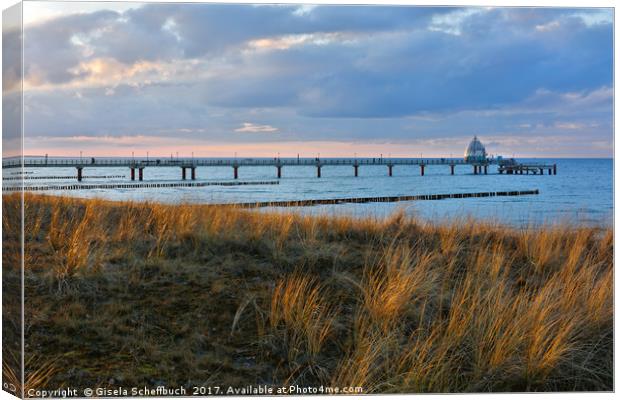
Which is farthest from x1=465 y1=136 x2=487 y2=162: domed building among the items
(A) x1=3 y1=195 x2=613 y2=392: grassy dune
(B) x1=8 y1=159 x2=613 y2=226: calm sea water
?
(A) x1=3 y1=195 x2=613 y2=392: grassy dune

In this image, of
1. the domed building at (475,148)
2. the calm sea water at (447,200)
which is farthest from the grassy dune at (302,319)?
the domed building at (475,148)

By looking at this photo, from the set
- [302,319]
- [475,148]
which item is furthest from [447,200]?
[302,319]

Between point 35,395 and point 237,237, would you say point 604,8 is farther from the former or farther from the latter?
point 35,395

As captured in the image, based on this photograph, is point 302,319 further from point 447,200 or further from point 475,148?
point 447,200

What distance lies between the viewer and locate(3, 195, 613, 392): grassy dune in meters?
3.68

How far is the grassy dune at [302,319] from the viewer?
3.68 m

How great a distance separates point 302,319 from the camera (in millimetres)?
3977

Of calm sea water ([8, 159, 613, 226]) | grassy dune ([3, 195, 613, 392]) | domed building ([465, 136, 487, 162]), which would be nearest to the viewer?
grassy dune ([3, 195, 613, 392])

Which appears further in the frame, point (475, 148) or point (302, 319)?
point (475, 148)

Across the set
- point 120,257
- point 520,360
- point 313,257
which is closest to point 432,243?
point 313,257

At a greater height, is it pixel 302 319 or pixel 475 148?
pixel 475 148

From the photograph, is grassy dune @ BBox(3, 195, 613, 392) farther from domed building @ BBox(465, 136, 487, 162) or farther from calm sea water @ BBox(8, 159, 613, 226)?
domed building @ BBox(465, 136, 487, 162)

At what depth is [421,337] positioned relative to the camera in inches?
159

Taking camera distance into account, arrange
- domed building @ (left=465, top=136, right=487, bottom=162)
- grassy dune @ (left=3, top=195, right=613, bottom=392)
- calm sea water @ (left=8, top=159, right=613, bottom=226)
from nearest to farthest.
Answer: grassy dune @ (left=3, top=195, right=613, bottom=392) → calm sea water @ (left=8, top=159, right=613, bottom=226) → domed building @ (left=465, top=136, right=487, bottom=162)
